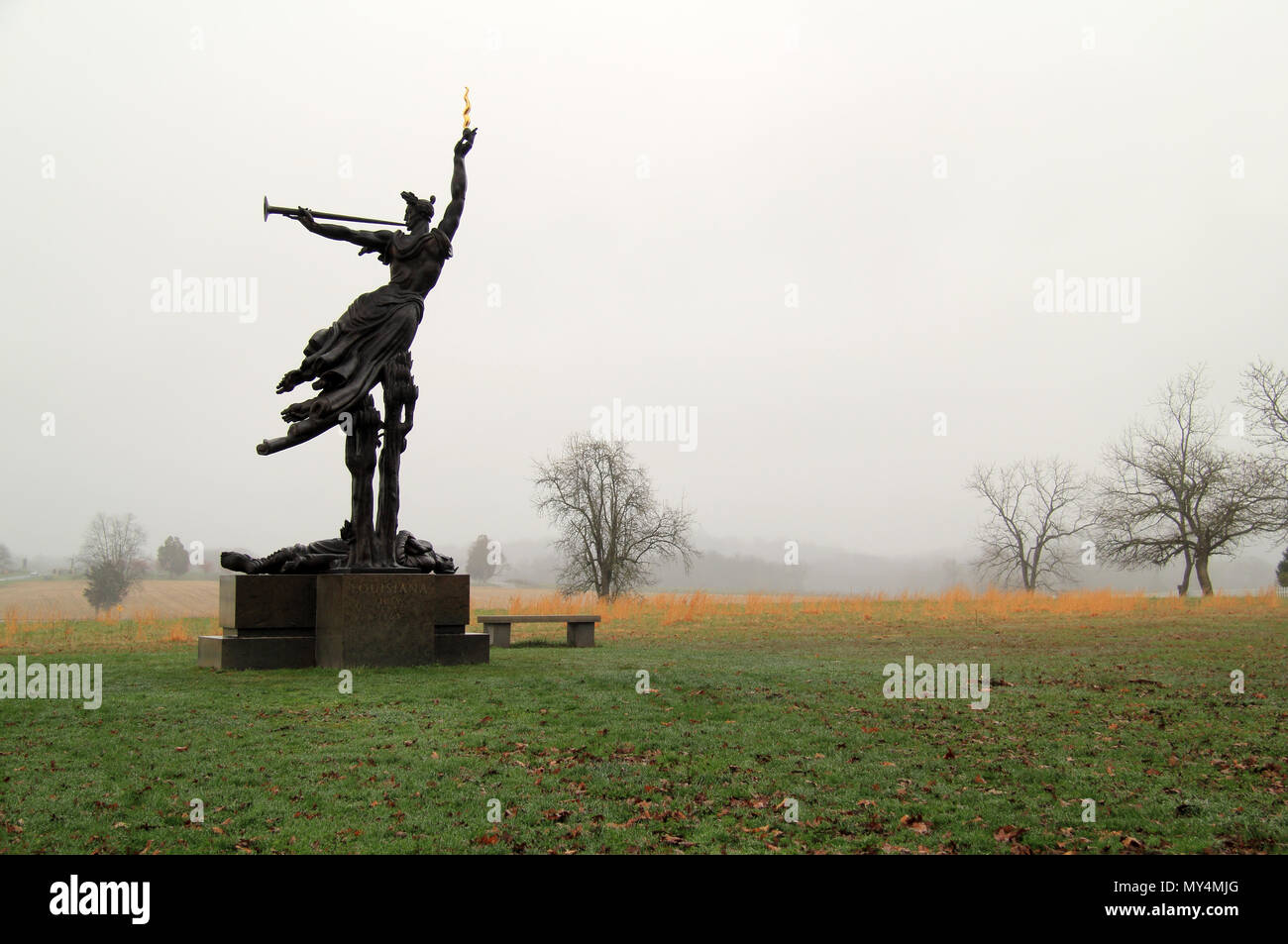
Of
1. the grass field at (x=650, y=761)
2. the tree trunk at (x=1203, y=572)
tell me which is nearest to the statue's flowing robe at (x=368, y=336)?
the grass field at (x=650, y=761)

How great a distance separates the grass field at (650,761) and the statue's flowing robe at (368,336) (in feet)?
13.7

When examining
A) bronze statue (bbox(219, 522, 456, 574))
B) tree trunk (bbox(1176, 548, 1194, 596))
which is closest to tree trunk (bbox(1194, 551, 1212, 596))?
tree trunk (bbox(1176, 548, 1194, 596))

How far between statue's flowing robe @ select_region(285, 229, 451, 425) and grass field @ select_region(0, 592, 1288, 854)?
13.7ft

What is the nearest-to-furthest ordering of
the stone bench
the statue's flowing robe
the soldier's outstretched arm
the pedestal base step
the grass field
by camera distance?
the grass field < the pedestal base step < the statue's flowing robe < the soldier's outstretched arm < the stone bench

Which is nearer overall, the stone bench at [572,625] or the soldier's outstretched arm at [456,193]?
the soldier's outstretched arm at [456,193]

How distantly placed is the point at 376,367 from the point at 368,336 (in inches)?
19.2

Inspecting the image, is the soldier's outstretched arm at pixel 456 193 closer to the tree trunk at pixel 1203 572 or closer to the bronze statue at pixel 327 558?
the bronze statue at pixel 327 558

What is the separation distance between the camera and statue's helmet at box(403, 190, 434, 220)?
49.6ft

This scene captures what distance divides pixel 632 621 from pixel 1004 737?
20.3 meters

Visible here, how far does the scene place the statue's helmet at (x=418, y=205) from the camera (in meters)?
15.1

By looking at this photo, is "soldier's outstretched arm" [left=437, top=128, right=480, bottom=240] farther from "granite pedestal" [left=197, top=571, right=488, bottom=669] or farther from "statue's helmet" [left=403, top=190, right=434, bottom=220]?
"granite pedestal" [left=197, top=571, right=488, bottom=669]
